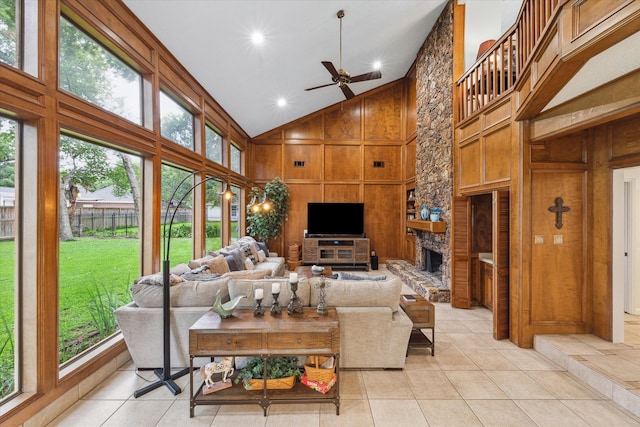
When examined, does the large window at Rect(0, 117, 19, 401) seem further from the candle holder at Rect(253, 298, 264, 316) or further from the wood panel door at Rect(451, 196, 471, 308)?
the wood panel door at Rect(451, 196, 471, 308)

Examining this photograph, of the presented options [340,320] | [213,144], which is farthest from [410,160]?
[340,320]

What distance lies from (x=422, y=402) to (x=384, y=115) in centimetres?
726

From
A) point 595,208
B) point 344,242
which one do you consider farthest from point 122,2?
point 344,242

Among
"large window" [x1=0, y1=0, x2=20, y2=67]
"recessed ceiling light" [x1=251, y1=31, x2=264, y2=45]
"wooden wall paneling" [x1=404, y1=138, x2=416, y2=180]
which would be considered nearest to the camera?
"large window" [x1=0, y1=0, x2=20, y2=67]

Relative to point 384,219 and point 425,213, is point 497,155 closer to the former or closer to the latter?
point 425,213

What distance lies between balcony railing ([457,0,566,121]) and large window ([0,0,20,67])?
4048 mm

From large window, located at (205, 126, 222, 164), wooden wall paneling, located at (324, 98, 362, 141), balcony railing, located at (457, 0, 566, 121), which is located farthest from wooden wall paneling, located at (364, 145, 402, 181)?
large window, located at (205, 126, 222, 164)

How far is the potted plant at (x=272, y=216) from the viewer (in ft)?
24.3

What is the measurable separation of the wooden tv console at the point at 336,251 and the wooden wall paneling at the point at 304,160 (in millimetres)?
1851

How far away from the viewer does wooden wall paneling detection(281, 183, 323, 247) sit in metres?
8.08

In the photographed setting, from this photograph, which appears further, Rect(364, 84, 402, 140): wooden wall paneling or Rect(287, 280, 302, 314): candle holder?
Rect(364, 84, 402, 140): wooden wall paneling

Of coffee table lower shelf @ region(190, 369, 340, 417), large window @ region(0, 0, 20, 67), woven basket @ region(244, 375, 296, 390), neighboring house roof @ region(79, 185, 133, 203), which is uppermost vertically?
large window @ region(0, 0, 20, 67)

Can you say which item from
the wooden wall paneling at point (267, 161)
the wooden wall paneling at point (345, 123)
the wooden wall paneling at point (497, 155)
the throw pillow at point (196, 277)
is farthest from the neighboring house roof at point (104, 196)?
the wooden wall paneling at point (345, 123)

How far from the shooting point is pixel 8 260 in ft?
6.84
